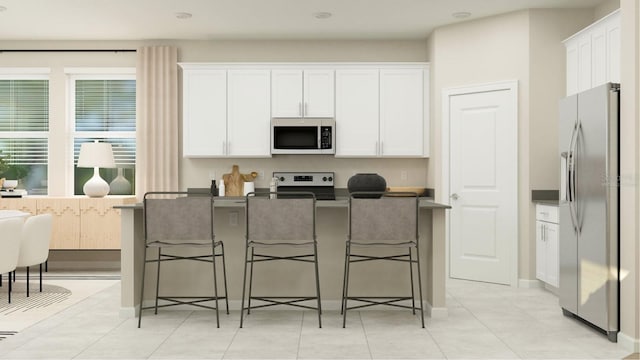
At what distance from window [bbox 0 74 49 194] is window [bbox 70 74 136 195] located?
15.0 inches

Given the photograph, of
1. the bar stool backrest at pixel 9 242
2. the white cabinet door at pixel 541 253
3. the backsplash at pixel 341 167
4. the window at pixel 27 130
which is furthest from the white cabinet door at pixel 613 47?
the window at pixel 27 130

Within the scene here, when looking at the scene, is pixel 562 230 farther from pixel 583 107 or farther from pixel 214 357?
pixel 214 357

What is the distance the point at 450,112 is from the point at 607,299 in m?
3.08

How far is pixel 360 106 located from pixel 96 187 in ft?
10.6

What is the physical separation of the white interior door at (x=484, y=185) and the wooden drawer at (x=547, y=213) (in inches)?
9.8

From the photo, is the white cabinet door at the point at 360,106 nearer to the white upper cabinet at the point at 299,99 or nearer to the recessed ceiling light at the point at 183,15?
the white upper cabinet at the point at 299,99

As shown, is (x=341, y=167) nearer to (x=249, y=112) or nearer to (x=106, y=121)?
(x=249, y=112)

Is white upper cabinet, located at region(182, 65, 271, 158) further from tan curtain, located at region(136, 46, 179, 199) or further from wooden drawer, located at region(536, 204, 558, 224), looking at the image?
wooden drawer, located at region(536, 204, 558, 224)

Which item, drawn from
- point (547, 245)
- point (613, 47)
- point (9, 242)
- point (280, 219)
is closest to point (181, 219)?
point (280, 219)

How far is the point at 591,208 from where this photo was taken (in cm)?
400

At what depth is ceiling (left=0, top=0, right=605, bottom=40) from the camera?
568cm

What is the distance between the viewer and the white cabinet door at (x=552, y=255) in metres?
5.31

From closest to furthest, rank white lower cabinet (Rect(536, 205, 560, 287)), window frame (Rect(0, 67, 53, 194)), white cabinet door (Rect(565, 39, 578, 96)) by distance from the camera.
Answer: white lower cabinet (Rect(536, 205, 560, 287)) < white cabinet door (Rect(565, 39, 578, 96)) < window frame (Rect(0, 67, 53, 194))

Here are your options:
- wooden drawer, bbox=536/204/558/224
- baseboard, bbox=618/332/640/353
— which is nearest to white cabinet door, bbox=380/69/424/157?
wooden drawer, bbox=536/204/558/224
